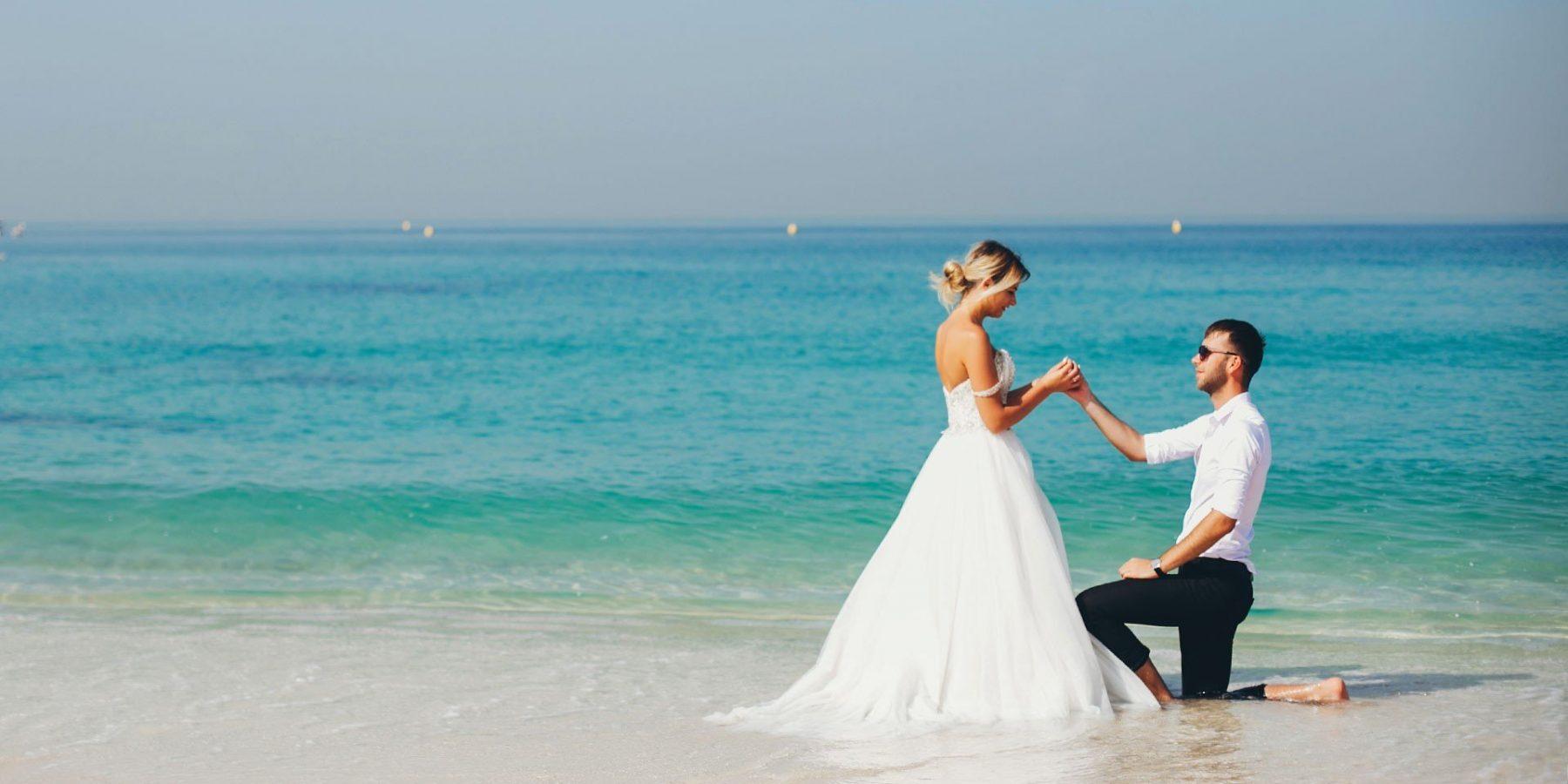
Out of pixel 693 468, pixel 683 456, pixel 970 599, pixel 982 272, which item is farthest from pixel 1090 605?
pixel 683 456

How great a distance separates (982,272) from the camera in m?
5.45

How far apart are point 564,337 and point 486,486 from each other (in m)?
21.4

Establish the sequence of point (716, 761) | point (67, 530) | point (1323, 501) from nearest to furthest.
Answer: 1. point (716, 761)
2. point (67, 530)
3. point (1323, 501)

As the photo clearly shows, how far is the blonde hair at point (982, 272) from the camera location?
5.44 metres

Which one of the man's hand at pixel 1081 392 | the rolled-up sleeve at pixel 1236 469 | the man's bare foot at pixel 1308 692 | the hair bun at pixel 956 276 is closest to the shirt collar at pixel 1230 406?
the rolled-up sleeve at pixel 1236 469

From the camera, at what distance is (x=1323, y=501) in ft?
42.4

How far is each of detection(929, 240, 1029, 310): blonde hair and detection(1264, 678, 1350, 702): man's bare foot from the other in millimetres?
2057

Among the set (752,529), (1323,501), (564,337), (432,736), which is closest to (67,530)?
(752,529)

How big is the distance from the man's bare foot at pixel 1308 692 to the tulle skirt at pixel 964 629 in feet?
2.23

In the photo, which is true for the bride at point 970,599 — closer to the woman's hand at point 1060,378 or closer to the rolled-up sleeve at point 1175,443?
the woman's hand at point 1060,378

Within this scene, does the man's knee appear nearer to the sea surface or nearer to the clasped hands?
the clasped hands

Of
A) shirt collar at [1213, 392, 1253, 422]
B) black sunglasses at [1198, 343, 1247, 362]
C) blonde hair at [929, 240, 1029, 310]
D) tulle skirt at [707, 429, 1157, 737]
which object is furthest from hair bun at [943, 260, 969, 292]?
shirt collar at [1213, 392, 1253, 422]

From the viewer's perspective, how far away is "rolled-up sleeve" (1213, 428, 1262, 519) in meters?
5.32

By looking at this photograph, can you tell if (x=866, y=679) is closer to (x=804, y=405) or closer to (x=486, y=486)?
(x=486, y=486)
